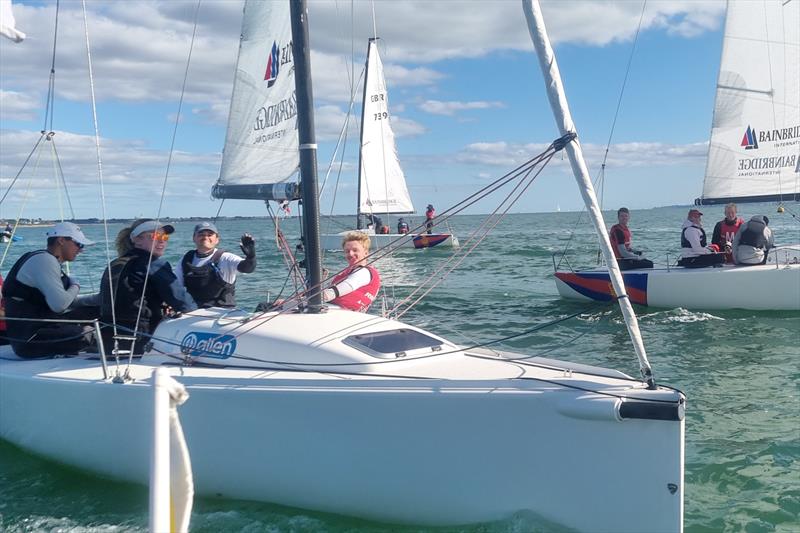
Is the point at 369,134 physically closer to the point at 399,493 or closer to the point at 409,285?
the point at 409,285

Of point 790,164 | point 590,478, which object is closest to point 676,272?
point 790,164

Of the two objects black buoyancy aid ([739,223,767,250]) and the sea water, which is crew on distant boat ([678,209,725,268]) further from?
the sea water

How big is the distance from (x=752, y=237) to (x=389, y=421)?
944cm

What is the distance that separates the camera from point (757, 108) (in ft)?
41.1

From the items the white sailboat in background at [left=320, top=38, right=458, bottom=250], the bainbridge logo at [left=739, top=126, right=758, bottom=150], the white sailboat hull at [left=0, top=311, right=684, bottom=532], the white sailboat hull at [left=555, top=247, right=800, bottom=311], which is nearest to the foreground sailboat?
the white sailboat hull at [left=0, top=311, right=684, bottom=532]

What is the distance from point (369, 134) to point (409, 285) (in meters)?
10.9

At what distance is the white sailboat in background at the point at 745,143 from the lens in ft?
38.3

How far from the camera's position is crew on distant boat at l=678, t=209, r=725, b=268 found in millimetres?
11797

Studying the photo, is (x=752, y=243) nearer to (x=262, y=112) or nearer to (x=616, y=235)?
(x=616, y=235)

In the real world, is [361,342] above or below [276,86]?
below

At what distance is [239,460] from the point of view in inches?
163

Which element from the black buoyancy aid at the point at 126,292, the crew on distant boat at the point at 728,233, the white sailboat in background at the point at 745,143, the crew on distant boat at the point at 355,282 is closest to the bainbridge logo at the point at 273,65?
the crew on distant boat at the point at 355,282

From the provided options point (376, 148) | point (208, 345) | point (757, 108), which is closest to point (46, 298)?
point (208, 345)

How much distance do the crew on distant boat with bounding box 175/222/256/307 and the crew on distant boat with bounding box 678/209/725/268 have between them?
8541mm
